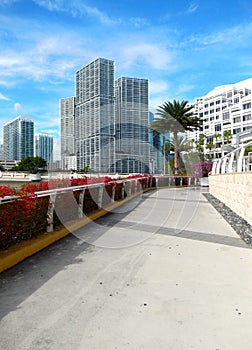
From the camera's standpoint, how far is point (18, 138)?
61.0 metres

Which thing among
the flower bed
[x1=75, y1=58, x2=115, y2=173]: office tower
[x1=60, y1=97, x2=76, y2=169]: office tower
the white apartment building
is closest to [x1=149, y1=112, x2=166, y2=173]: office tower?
[x1=75, y1=58, x2=115, y2=173]: office tower

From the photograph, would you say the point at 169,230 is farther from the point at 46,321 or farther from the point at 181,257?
the point at 46,321

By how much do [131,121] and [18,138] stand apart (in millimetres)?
58440

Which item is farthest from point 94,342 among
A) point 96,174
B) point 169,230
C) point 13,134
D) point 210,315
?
point 13,134

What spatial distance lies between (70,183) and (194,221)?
11.6 ft

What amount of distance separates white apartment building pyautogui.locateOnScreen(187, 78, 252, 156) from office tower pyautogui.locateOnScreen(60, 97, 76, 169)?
6260 centimetres

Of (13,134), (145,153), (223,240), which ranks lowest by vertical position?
(223,240)

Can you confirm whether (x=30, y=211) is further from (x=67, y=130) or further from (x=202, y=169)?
(x=202, y=169)

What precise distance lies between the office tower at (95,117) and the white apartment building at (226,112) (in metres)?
63.4

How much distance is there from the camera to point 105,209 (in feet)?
26.4

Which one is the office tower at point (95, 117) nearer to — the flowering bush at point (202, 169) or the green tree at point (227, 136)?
the flowering bush at point (202, 169)

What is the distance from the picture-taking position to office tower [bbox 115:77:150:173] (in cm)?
888

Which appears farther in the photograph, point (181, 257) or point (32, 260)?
point (181, 257)

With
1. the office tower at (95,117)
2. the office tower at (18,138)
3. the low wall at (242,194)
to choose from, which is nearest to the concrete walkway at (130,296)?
the low wall at (242,194)
